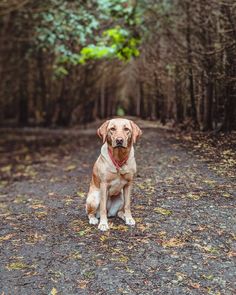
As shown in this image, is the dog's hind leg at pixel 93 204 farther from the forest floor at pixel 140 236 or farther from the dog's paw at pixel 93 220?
the forest floor at pixel 140 236

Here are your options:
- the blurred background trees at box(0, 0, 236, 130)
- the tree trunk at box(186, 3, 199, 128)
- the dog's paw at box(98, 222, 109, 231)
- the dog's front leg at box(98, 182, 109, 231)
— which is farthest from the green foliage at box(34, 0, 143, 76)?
the dog's paw at box(98, 222, 109, 231)

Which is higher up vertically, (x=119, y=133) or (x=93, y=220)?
(x=119, y=133)

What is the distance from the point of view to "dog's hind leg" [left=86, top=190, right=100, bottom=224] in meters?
6.22

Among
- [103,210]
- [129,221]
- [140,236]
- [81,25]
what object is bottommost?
[140,236]

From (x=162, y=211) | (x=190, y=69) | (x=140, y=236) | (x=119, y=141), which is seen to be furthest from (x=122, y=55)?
(x=140, y=236)

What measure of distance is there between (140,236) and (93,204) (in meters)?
0.89

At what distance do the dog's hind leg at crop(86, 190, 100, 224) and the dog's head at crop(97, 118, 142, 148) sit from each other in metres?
0.90

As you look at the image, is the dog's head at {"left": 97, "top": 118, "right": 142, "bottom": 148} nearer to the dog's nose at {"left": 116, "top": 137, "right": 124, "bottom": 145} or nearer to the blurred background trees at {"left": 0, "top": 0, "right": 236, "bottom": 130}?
the dog's nose at {"left": 116, "top": 137, "right": 124, "bottom": 145}

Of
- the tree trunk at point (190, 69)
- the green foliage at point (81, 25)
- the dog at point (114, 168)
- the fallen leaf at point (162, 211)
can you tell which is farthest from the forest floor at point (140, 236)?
the tree trunk at point (190, 69)

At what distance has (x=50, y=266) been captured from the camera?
5121 mm

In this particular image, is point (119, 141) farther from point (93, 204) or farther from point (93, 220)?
point (93, 220)

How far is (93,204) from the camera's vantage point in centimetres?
627

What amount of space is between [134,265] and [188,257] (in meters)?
0.68

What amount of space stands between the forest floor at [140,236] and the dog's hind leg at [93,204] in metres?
0.15
